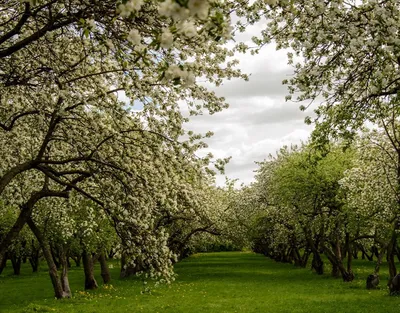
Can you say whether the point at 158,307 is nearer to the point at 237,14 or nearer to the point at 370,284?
the point at 370,284

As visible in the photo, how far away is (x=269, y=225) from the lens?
1932 inches

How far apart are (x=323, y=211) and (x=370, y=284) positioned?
24.0ft

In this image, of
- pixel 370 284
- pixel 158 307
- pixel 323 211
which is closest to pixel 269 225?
pixel 323 211

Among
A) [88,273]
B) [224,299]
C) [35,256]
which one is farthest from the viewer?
[35,256]

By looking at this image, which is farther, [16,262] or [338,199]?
[16,262]

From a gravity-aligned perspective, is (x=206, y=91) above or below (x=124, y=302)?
above

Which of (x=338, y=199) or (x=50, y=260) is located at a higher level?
(x=338, y=199)

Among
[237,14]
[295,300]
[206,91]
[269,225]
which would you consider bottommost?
[295,300]

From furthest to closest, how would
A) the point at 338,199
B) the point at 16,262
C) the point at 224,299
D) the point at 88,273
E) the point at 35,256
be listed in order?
the point at 35,256
the point at 16,262
the point at 88,273
the point at 338,199
the point at 224,299

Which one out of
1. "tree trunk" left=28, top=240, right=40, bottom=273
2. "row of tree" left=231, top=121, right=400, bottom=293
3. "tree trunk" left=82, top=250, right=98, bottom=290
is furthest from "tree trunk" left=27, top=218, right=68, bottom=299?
"tree trunk" left=28, top=240, right=40, bottom=273

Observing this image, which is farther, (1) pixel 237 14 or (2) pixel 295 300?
(2) pixel 295 300

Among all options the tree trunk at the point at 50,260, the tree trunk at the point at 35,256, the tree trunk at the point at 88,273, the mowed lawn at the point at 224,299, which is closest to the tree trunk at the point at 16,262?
the tree trunk at the point at 35,256

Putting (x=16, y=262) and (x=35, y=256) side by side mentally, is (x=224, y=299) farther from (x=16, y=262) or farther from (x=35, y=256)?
(x=35, y=256)

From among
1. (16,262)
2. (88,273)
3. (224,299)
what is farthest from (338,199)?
(16,262)
